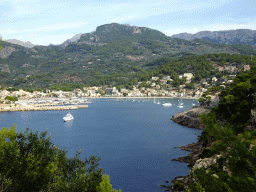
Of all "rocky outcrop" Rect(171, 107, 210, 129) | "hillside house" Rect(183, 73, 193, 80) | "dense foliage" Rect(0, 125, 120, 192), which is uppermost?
"hillside house" Rect(183, 73, 193, 80)

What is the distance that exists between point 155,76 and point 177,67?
19295 millimetres

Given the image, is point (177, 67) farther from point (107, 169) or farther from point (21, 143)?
point (21, 143)

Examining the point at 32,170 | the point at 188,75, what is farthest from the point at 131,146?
the point at 188,75

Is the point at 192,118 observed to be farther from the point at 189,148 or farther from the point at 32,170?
the point at 32,170

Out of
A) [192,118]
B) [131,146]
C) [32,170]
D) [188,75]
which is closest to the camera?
[32,170]

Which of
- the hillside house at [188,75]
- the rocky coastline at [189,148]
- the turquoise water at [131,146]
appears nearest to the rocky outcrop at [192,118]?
the rocky coastline at [189,148]

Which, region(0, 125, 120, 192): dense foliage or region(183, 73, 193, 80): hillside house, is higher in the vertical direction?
region(183, 73, 193, 80): hillside house

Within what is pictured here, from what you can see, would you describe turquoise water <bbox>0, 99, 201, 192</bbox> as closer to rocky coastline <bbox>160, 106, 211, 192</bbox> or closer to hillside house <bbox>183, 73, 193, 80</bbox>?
rocky coastline <bbox>160, 106, 211, 192</bbox>

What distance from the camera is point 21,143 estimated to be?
13.1 metres

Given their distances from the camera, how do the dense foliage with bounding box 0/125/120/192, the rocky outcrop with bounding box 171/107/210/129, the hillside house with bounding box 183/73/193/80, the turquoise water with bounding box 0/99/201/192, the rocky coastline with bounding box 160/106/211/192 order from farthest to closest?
1. the hillside house with bounding box 183/73/193/80
2. the rocky outcrop with bounding box 171/107/210/129
3. the turquoise water with bounding box 0/99/201/192
4. the rocky coastline with bounding box 160/106/211/192
5. the dense foliage with bounding box 0/125/120/192

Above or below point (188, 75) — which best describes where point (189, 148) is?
below

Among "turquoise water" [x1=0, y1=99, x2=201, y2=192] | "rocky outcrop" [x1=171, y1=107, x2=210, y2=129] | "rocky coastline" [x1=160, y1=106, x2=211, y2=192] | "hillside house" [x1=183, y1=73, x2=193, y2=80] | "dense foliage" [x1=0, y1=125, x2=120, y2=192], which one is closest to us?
"dense foliage" [x1=0, y1=125, x2=120, y2=192]

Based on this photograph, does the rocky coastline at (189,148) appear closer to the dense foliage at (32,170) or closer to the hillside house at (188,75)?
the dense foliage at (32,170)

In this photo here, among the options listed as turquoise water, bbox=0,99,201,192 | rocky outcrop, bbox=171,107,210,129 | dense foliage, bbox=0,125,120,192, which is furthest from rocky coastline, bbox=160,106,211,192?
dense foliage, bbox=0,125,120,192
